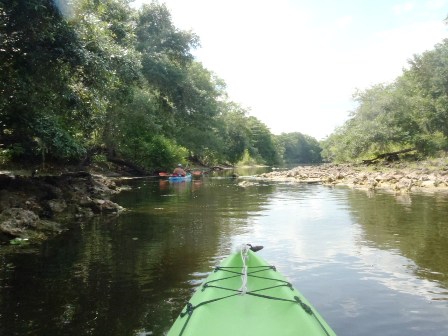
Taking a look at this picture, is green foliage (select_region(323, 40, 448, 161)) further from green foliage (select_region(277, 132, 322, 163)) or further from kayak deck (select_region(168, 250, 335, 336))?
green foliage (select_region(277, 132, 322, 163))

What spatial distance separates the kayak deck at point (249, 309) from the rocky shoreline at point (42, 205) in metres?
6.91

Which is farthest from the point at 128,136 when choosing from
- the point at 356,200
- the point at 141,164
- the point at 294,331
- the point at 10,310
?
the point at 294,331

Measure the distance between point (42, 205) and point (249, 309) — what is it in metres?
11.0

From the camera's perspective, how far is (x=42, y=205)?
1309cm

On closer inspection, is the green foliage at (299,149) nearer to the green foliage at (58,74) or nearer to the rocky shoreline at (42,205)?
the green foliage at (58,74)

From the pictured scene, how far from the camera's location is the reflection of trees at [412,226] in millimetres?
8023

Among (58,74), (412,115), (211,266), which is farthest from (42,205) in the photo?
(412,115)

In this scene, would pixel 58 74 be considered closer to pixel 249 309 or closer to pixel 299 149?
pixel 249 309

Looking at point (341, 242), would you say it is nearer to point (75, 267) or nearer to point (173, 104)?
point (75, 267)

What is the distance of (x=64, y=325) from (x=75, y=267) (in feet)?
8.89

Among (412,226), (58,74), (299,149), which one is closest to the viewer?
(412,226)

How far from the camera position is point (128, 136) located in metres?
33.4

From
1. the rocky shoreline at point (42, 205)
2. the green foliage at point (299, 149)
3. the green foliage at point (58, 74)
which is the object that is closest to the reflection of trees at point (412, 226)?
the rocky shoreline at point (42, 205)

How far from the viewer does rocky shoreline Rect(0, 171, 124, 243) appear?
400 inches
